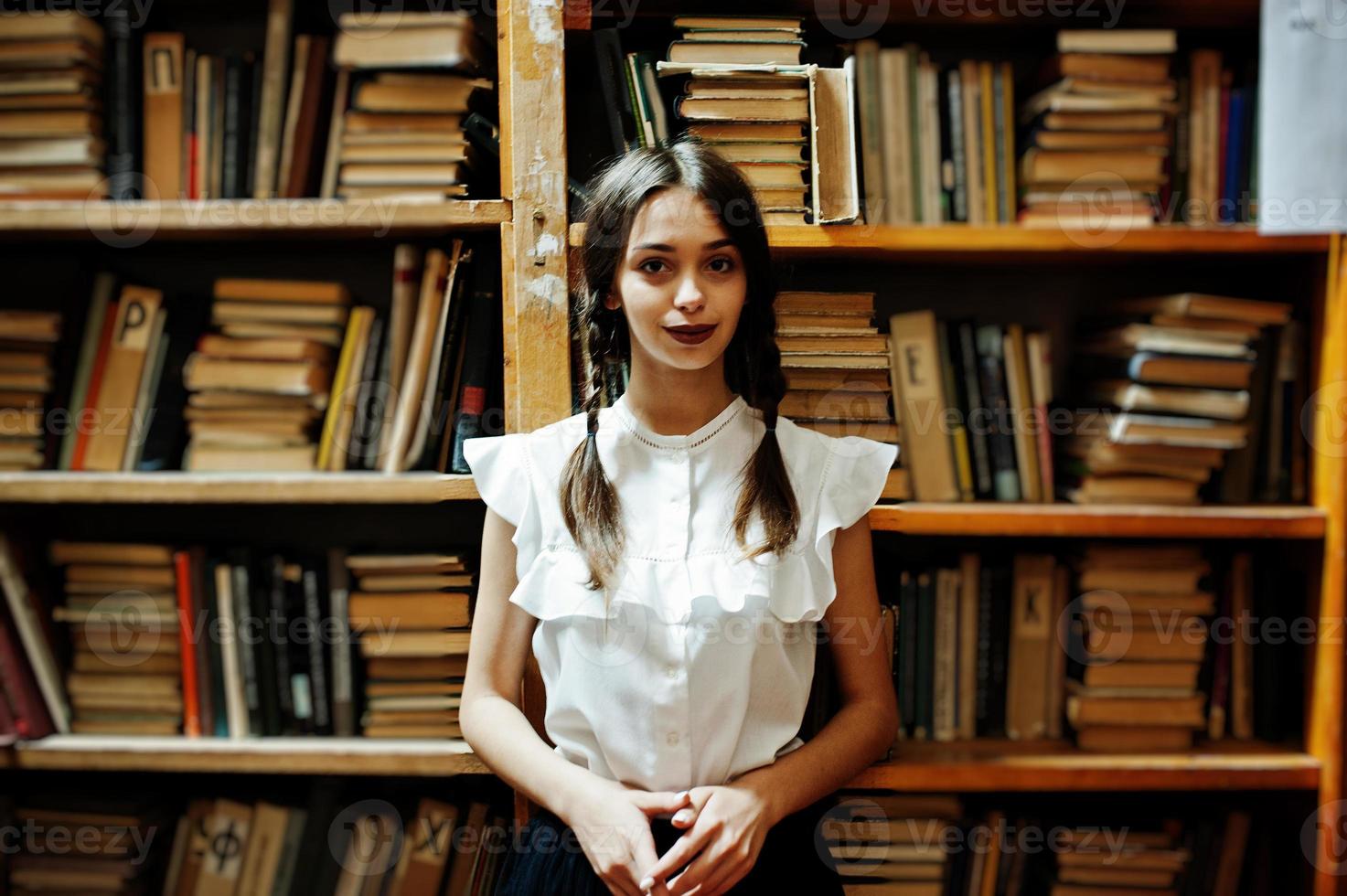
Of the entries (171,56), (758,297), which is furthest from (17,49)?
(758,297)

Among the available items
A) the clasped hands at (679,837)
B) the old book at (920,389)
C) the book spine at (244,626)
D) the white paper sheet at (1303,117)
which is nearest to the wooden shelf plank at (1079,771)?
the clasped hands at (679,837)

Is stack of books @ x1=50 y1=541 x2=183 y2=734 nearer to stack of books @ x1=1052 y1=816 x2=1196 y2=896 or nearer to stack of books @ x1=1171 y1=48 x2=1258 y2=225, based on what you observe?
stack of books @ x1=1052 y1=816 x2=1196 y2=896

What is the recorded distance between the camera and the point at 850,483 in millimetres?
1112

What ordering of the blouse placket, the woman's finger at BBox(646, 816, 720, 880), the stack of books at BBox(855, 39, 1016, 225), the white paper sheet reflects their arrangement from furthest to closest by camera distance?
the stack of books at BBox(855, 39, 1016, 225) → the white paper sheet → the blouse placket → the woman's finger at BBox(646, 816, 720, 880)

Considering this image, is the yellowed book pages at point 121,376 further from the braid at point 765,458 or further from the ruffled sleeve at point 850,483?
the ruffled sleeve at point 850,483

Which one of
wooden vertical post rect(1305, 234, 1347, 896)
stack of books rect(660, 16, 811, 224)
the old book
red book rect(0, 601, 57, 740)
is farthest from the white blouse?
red book rect(0, 601, 57, 740)

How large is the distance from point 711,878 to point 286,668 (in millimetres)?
758

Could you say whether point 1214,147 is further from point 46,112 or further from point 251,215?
point 46,112

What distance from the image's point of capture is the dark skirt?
1056 mm

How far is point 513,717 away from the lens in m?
1.09

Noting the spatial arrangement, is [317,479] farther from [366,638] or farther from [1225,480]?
[1225,480]

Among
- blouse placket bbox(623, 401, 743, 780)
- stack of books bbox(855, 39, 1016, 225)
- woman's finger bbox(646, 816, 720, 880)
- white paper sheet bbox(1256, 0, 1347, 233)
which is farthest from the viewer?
stack of books bbox(855, 39, 1016, 225)

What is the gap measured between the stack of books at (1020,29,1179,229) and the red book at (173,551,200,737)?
1.37m

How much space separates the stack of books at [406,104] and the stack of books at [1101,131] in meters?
0.84
